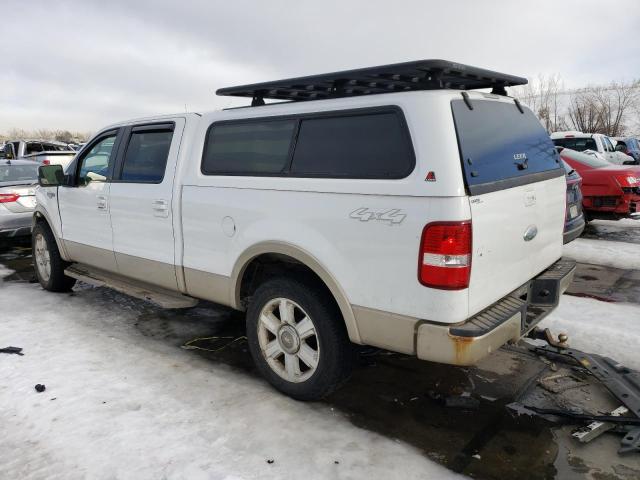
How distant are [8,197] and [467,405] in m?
7.74

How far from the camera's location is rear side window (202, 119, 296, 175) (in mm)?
3461

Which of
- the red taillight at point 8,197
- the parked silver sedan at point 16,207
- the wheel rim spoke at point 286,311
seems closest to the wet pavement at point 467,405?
the wheel rim spoke at point 286,311

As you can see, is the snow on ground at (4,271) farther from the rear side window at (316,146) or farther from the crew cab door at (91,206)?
the rear side window at (316,146)

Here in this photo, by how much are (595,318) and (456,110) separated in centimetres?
318

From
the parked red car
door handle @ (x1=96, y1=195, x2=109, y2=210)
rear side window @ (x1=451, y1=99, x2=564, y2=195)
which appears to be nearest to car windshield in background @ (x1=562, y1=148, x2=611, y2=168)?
the parked red car

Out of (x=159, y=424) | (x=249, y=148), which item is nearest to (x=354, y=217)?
(x=249, y=148)

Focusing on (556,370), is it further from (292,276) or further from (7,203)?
(7,203)

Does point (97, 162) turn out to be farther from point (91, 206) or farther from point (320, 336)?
point (320, 336)

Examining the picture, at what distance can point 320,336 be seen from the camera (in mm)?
3242

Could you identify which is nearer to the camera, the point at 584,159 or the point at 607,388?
the point at 607,388

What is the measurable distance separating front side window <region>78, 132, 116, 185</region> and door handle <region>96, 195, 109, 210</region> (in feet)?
0.56

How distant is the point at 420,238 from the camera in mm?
2680

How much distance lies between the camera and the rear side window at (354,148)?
284cm

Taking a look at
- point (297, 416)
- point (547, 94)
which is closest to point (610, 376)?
point (297, 416)
